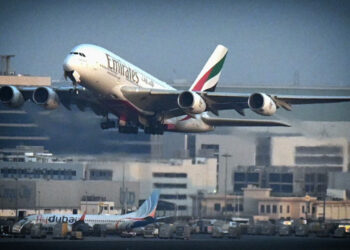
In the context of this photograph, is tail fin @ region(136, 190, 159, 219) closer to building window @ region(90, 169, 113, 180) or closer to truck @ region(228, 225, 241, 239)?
building window @ region(90, 169, 113, 180)

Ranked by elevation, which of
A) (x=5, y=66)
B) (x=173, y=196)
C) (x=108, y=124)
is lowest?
(x=173, y=196)

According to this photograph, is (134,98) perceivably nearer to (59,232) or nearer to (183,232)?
(183,232)

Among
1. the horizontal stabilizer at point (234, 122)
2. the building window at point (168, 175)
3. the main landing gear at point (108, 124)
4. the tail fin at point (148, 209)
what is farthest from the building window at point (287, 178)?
the main landing gear at point (108, 124)

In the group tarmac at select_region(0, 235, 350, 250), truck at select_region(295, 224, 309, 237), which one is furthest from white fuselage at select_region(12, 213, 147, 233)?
truck at select_region(295, 224, 309, 237)

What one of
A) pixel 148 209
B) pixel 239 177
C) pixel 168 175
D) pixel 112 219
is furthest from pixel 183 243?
pixel 239 177

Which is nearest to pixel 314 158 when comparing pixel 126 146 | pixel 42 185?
pixel 126 146
